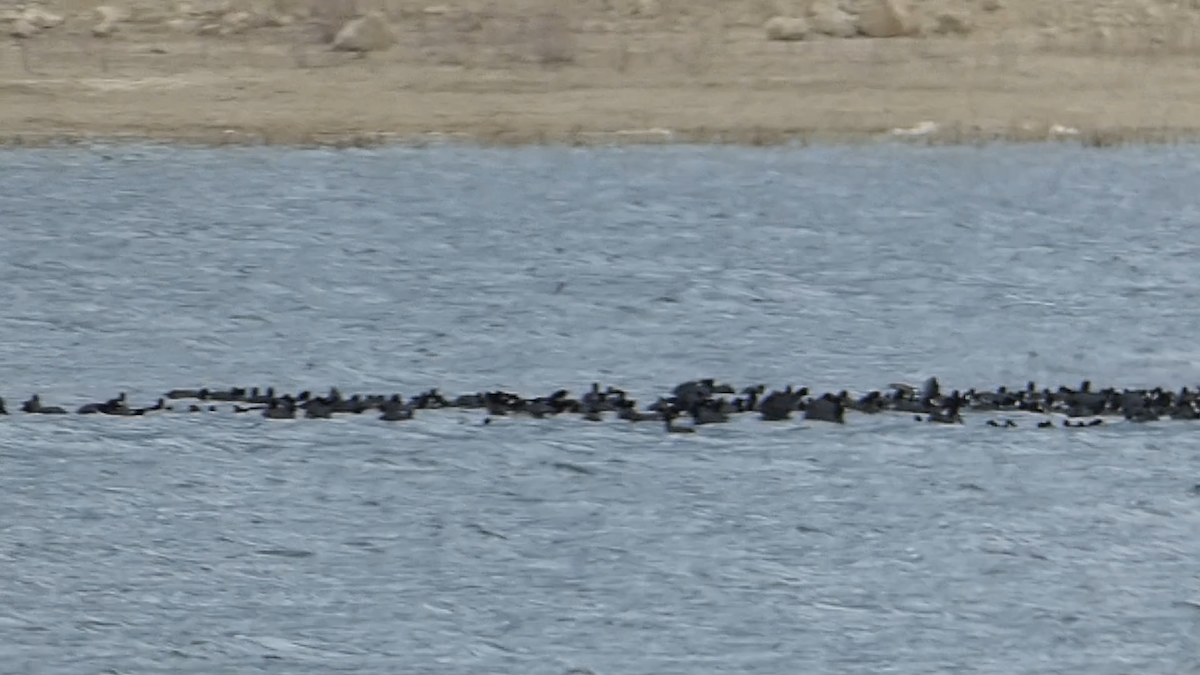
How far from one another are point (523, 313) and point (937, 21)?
5.53 metres

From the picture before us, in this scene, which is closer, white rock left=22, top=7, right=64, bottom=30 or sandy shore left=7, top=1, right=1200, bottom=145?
sandy shore left=7, top=1, right=1200, bottom=145

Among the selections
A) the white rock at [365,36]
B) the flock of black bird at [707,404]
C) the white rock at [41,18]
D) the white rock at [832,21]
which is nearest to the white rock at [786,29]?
the white rock at [832,21]

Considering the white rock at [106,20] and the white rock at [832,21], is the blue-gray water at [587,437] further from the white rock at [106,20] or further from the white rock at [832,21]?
the white rock at [106,20]

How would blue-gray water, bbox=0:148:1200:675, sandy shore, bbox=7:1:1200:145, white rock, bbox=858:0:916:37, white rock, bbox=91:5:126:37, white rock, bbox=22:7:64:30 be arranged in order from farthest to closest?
1. white rock, bbox=22:7:64:30
2. white rock, bbox=91:5:126:37
3. white rock, bbox=858:0:916:37
4. sandy shore, bbox=7:1:1200:145
5. blue-gray water, bbox=0:148:1200:675

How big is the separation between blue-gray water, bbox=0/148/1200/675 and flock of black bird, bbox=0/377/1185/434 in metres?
0.07

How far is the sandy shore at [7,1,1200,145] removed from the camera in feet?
27.7

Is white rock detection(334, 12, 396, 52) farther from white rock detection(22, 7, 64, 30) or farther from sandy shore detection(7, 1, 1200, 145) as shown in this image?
white rock detection(22, 7, 64, 30)

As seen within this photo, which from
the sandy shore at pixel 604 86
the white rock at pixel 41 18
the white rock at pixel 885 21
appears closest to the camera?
the sandy shore at pixel 604 86

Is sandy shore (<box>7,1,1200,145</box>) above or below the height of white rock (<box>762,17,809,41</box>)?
below

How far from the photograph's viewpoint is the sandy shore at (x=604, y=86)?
8453mm

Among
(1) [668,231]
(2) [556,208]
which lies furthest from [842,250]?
(2) [556,208]

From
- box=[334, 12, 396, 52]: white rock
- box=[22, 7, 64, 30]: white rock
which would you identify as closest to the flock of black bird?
box=[334, 12, 396, 52]: white rock

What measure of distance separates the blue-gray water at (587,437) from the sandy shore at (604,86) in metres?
0.92

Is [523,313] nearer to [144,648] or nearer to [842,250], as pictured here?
[842,250]
